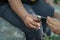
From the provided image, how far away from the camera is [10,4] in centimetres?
154

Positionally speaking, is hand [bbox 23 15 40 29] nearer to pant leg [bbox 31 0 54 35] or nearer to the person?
the person

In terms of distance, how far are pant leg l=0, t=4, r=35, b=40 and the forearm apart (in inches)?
1.7

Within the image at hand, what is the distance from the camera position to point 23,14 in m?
1.48

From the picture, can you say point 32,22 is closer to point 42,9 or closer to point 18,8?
point 18,8

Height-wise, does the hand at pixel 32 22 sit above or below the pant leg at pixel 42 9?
below

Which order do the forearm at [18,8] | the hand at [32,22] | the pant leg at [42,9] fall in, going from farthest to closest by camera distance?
the pant leg at [42,9] < the forearm at [18,8] < the hand at [32,22]

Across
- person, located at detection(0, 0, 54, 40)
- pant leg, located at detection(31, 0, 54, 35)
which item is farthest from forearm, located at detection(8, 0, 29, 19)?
pant leg, located at detection(31, 0, 54, 35)

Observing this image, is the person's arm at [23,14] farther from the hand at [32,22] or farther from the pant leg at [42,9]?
the pant leg at [42,9]

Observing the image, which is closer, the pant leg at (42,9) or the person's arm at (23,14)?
the person's arm at (23,14)

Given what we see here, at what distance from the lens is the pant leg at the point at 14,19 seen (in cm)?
148

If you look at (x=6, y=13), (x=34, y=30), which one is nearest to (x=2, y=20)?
(x=6, y=13)

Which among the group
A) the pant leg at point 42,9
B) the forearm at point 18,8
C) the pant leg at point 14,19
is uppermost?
the pant leg at point 42,9

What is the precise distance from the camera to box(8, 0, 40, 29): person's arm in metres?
1.39

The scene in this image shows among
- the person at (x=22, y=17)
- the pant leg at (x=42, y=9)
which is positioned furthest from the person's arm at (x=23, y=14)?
the pant leg at (x=42, y=9)
